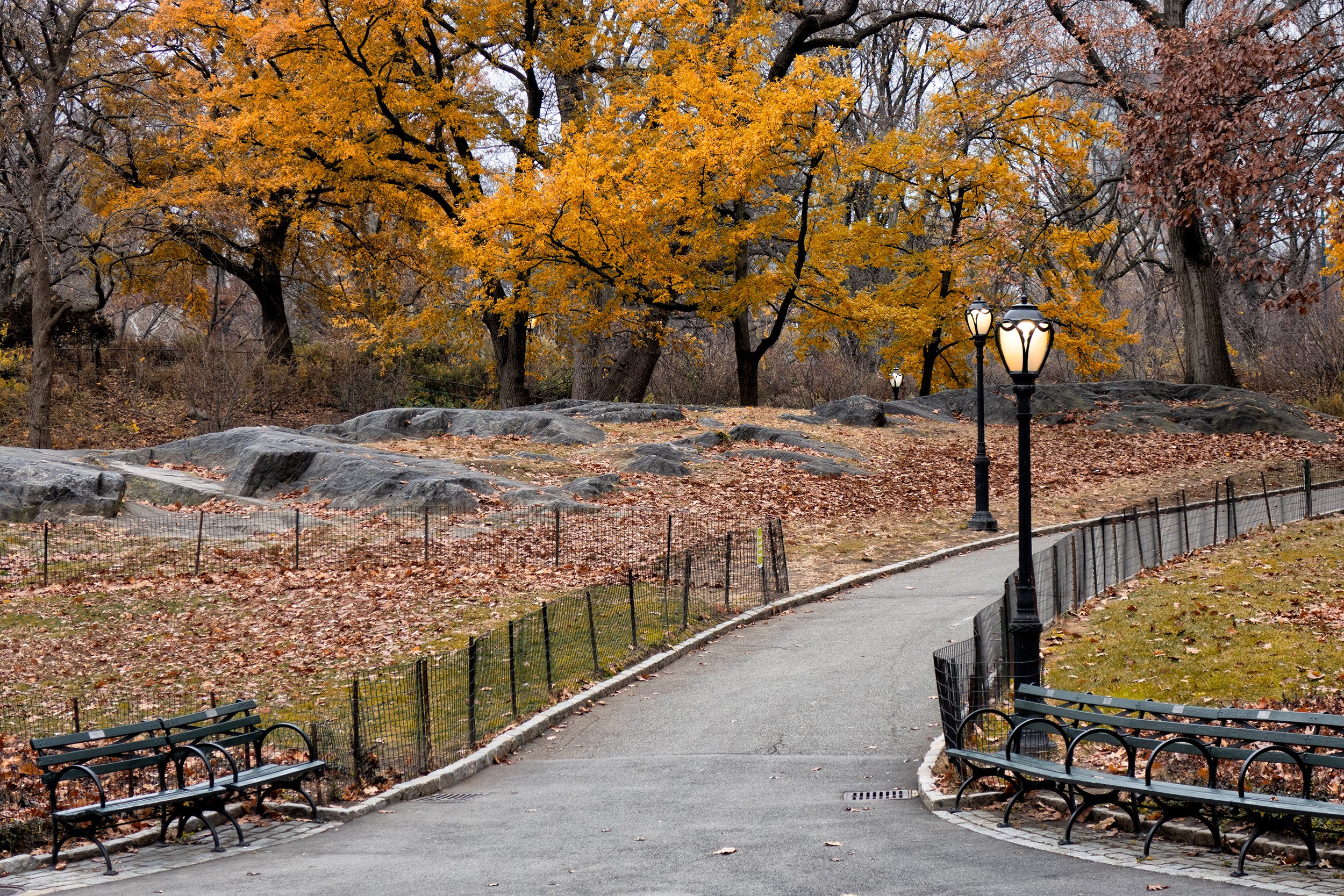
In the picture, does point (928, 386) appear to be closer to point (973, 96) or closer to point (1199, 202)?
point (973, 96)

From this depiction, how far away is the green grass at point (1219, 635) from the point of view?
1090cm

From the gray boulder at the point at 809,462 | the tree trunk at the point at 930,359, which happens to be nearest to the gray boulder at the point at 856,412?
the tree trunk at the point at 930,359

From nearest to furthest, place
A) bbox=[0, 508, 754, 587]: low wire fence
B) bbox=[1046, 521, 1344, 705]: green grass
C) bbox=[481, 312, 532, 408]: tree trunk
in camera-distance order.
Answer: bbox=[1046, 521, 1344, 705]: green grass
bbox=[0, 508, 754, 587]: low wire fence
bbox=[481, 312, 532, 408]: tree trunk

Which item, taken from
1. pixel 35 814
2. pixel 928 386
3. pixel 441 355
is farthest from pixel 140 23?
pixel 35 814

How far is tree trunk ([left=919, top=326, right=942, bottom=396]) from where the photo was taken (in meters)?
35.6

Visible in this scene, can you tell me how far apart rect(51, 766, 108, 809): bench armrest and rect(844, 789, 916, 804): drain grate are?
17.7 feet

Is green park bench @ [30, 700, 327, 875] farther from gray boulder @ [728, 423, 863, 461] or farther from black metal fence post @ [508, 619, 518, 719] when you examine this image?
gray boulder @ [728, 423, 863, 461]

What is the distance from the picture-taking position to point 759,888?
7008 mm

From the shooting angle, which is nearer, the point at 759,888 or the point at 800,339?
the point at 759,888

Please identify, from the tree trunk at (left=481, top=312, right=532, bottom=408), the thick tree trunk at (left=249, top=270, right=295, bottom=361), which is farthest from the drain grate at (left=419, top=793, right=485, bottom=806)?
the thick tree trunk at (left=249, top=270, right=295, bottom=361)

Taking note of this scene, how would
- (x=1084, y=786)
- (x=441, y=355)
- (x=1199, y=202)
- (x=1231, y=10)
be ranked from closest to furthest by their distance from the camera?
(x=1084, y=786), (x=1231, y=10), (x=1199, y=202), (x=441, y=355)

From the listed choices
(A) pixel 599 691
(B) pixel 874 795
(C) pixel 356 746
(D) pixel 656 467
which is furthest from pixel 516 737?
(D) pixel 656 467

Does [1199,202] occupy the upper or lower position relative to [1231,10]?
lower

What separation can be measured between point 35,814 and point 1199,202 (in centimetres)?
2092
